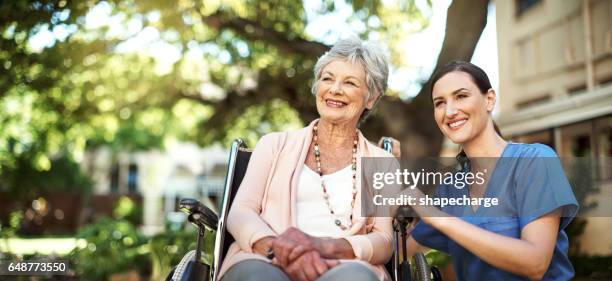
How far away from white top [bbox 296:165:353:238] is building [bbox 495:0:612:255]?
4.31 metres

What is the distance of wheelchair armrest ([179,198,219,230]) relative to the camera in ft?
6.70

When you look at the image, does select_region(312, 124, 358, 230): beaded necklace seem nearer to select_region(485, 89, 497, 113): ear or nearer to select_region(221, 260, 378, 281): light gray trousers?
select_region(221, 260, 378, 281): light gray trousers

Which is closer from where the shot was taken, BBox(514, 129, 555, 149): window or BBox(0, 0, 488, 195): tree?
BBox(0, 0, 488, 195): tree

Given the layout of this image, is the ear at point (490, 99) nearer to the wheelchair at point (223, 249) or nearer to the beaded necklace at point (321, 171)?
the wheelchair at point (223, 249)

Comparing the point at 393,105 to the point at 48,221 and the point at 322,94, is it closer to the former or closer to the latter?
the point at 322,94

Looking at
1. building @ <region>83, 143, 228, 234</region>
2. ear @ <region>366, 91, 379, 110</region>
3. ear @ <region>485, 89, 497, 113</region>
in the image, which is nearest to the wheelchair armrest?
ear @ <region>366, 91, 379, 110</region>

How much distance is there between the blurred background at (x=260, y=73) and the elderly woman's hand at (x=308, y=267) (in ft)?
8.04

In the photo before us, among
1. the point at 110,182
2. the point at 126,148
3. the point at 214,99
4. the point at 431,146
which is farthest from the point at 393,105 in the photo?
the point at 110,182

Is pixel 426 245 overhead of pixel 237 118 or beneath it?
beneath

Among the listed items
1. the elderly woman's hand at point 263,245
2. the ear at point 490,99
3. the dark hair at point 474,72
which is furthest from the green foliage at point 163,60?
the ear at point 490,99

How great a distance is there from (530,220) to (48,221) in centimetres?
2035

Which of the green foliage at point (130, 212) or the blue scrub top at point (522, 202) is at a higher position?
the blue scrub top at point (522, 202)

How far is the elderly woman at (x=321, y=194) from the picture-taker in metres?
1.90

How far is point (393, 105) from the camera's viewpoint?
6.74m
